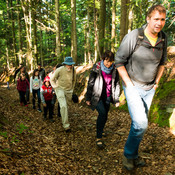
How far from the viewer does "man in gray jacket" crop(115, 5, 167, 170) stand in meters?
2.52

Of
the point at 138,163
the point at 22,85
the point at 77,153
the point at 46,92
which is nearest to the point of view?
the point at 138,163

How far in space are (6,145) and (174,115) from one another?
15.3ft

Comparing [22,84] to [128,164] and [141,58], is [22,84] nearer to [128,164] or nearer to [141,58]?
[128,164]

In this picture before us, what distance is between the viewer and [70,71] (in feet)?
18.3

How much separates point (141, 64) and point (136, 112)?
2.79ft

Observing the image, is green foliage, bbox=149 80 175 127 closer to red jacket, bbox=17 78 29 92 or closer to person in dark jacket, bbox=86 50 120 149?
person in dark jacket, bbox=86 50 120 149

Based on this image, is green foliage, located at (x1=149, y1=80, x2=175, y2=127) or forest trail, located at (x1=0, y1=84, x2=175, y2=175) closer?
forest trail, located at (x1=0, y1=84, x2=175, y2=175)

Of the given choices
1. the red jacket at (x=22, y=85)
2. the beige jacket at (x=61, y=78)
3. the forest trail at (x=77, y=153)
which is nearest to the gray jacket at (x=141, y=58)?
the forest trail at (x=77, y=153)

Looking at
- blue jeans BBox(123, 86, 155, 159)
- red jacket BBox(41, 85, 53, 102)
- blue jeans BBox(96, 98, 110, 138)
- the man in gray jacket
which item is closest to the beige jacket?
red jacket BBox(41, 85, 53, 102)

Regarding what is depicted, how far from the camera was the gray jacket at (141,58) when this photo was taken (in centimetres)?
254

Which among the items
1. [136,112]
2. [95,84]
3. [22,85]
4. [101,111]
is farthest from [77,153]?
[22,85]

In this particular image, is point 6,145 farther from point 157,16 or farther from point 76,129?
point 157,16

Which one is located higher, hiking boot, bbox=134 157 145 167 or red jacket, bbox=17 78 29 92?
hiking boot, bbox=134 157 145 167

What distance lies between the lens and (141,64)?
262 centimetres
